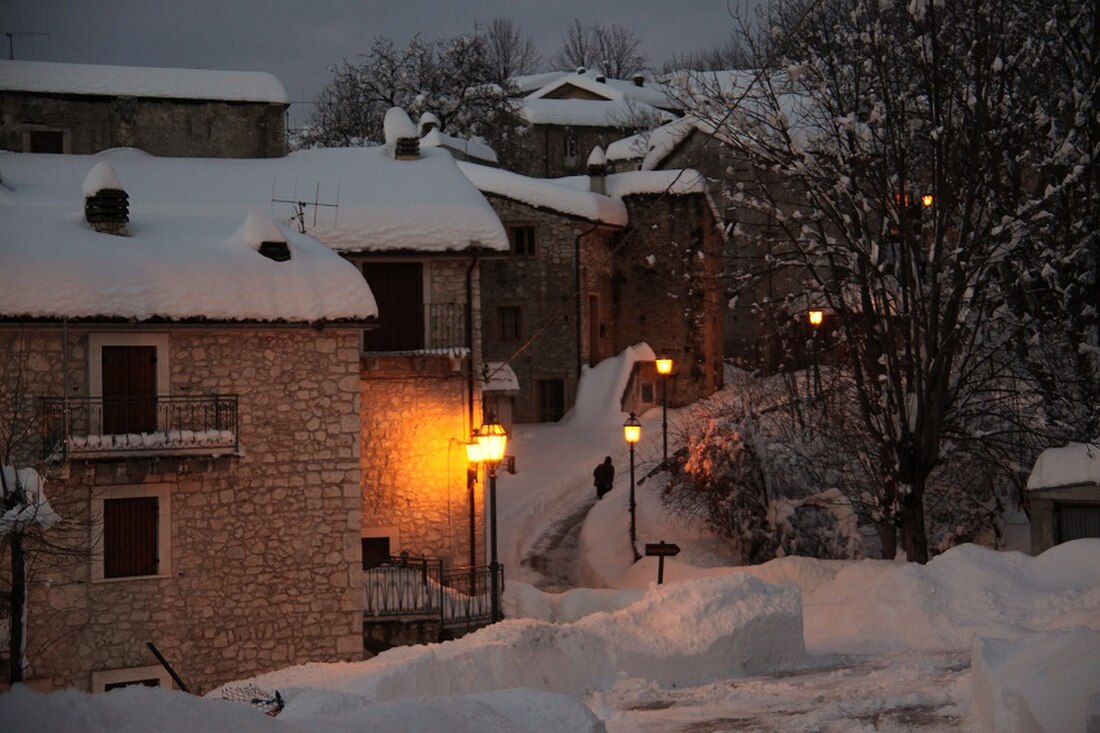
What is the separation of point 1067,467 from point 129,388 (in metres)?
12.9

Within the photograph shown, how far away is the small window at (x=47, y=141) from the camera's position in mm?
28703

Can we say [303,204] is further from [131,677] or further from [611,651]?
[611,651]

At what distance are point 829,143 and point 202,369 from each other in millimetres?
10093

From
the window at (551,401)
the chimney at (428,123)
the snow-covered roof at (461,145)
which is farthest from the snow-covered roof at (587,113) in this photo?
the window at (551,401)

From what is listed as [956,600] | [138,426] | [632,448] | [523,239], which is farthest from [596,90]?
[956,600]

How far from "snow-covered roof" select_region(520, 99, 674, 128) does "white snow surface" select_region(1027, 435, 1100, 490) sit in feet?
134

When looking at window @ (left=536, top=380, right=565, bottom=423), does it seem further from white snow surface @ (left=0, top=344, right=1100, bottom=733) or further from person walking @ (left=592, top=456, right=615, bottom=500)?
white snow surface @ (left=0, top=344, right=1100, bottom=733)

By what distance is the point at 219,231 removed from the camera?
20953mm

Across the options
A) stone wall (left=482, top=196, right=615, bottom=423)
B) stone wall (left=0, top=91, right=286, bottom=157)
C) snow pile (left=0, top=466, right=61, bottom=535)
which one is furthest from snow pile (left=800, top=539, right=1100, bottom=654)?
stone wall (left=482, top=196, right=615, bottom=423)

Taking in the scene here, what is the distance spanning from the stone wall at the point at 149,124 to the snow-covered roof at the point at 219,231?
0.96m

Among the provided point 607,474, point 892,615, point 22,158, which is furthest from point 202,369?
point 607,474

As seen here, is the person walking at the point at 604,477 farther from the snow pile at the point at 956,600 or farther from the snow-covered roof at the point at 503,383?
the snow pile at the point at 956,600

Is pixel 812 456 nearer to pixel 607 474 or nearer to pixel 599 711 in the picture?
pixel 607 474

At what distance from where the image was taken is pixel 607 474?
3275 centimetres
